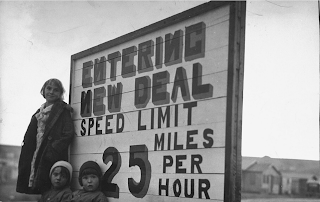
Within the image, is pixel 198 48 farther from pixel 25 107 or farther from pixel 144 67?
pixel 25 107

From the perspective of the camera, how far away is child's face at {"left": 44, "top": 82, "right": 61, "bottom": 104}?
13.1 feet

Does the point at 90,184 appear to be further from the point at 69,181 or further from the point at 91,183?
the point at 69,181

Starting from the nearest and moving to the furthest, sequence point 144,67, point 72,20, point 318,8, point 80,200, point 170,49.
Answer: point 318,8
point 170,49
point 144,67
point 80,200
point 72,20

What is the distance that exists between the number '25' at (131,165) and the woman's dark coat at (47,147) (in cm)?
57

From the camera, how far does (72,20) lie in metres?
3.82

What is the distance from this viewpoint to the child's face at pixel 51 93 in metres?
3.98

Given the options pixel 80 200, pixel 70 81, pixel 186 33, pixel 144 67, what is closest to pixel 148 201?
pixel 80 200

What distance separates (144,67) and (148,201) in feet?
3.45

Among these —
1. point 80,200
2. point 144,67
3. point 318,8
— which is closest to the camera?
point 318,8

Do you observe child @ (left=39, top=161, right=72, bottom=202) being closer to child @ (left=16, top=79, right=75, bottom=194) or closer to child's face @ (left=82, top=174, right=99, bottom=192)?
child @ (left=16, top=79, right=75, bottom=194)

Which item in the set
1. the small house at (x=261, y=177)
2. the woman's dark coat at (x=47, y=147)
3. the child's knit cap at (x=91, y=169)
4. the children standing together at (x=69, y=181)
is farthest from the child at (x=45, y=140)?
the small house at (x=261, y=177)

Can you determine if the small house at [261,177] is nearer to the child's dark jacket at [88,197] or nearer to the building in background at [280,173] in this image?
the building in background at [280,173]

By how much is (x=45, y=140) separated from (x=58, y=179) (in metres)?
0.41

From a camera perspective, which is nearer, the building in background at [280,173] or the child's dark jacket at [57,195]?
the building in background at [280,173]
